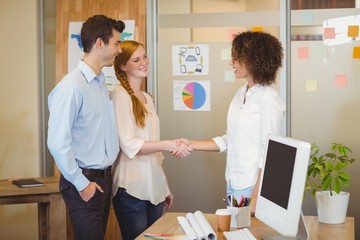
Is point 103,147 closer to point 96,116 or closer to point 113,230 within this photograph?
point 96,116

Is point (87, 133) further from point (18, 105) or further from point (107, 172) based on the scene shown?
point (18, 105)

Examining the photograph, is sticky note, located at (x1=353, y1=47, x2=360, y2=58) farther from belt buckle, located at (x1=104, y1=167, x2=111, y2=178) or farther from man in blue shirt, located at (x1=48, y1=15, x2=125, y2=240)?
belt buckle, located at (x1=104, y1=167, x2=111, y2=178)

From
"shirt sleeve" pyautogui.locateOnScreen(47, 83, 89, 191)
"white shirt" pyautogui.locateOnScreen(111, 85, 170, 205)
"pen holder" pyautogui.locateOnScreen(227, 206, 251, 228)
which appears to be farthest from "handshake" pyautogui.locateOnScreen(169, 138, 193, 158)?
"pen holder" pyautogui.locateOnScreen(227, 206, 251, 228)

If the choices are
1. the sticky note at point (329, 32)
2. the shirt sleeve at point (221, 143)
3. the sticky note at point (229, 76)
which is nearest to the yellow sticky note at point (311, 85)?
the sticky note at point (329, 32)

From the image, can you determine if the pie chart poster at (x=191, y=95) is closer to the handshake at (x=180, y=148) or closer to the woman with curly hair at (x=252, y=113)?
the handshake at (x=180, y=148)

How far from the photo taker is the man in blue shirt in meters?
2.97

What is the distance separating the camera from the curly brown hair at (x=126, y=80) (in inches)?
134

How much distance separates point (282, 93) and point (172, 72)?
871 millimetres

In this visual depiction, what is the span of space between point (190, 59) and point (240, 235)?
2.38 meters

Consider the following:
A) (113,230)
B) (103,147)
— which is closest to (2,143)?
(113,230)

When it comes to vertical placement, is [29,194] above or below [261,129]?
below

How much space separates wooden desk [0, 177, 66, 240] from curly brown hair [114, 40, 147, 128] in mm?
773

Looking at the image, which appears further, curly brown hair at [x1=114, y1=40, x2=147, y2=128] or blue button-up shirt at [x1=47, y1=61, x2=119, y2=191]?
curly brown hair at [x1=114, y1=40, x2=147, y2=128]

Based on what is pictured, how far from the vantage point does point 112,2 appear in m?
4.84
